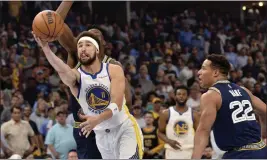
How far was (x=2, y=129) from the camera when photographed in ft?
40.6

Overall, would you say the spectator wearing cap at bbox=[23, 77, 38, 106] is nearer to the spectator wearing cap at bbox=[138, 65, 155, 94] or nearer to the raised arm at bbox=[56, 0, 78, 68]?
the spectator wearing cap at bbox=[138, 65, 155, 94]

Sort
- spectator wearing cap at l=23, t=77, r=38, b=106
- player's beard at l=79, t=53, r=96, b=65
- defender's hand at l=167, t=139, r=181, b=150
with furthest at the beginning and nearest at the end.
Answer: spectator wearing cap at l=23, t=77, r=38, b=106
defender's hand at l=167, t=139, r=181, b=150
player's beard at l=79, t=53, r=96, b=65

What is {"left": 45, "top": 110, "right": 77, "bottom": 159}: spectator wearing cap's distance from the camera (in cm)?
1175

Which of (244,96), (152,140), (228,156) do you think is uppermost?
(244,96)

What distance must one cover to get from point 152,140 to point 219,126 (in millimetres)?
5644

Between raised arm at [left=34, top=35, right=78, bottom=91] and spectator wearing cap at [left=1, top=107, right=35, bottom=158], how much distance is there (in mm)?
5433

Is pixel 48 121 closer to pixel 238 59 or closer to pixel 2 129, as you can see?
pixel 2 129

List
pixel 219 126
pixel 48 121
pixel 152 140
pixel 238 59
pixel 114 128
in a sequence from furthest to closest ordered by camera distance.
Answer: pixel 238 59, pixel 48 121, pixel 152 140, pixel 114 128, pixel 219 126

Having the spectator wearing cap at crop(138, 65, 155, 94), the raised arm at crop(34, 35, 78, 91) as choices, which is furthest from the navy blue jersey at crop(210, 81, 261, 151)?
the spectator wearing cap at crop(138, 65, 155, 94)

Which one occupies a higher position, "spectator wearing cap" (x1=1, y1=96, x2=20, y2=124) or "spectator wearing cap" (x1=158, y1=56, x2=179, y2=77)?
"spectator wearing cap" (x1=158, y1=56, x2=179, y2=77)

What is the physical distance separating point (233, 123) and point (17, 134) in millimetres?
6790

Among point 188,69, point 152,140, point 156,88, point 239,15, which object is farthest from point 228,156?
point 239,15

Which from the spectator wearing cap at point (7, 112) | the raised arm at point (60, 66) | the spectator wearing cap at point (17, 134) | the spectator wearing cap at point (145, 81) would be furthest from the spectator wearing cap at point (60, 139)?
the raised arm at point (60, 66)

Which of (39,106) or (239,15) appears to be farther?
(239,15)
